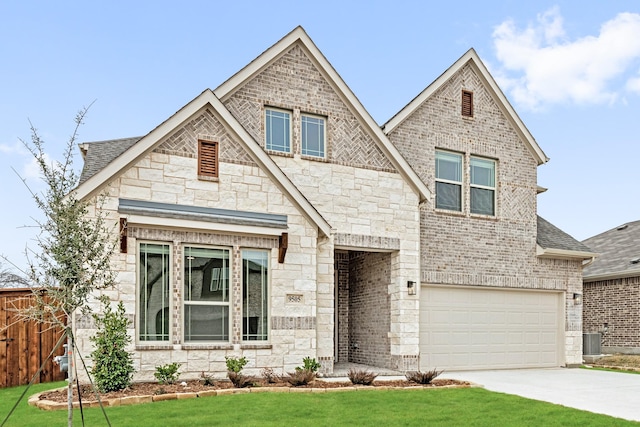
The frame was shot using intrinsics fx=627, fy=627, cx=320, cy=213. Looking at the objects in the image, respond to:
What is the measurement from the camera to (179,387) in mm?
11469

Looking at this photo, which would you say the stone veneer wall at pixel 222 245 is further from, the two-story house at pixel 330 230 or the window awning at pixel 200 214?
the window awning at pixel 200 214

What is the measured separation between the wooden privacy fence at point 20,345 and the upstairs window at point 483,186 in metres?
11.5

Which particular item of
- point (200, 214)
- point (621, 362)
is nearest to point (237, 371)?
point (200, 214)

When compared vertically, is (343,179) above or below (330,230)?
above

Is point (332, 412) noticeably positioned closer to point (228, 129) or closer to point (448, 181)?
point (228, 129)

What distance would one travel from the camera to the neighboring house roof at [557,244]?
1886cm

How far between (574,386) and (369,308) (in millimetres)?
5449

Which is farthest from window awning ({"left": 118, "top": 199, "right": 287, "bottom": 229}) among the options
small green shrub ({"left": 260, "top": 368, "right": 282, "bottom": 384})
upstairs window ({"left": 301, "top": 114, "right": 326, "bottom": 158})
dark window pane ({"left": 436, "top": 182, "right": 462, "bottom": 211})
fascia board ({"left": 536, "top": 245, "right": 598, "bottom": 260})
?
fascia board ({"left": 536, "top": 245, "right": 598, "bottom": 260})

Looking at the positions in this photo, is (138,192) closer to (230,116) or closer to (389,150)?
(230,116)

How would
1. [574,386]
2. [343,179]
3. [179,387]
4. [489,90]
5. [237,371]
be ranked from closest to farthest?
[179,387]
[237,371]
[574,386]
[343,179]
[489,90]

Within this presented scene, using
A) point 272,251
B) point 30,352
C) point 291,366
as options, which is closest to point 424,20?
point 272,251

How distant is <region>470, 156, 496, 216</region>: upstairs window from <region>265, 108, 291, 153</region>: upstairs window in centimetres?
601

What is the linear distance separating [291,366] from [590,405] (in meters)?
5.90

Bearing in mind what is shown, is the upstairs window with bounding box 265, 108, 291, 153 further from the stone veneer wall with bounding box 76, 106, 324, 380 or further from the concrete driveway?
the concrete driveway
